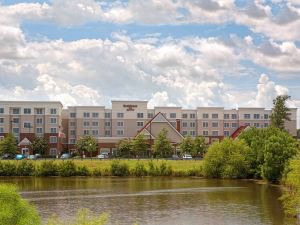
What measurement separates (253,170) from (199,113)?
63.6 meters

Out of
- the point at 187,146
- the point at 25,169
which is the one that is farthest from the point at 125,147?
the point at 25,169

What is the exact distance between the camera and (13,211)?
82.6 ft

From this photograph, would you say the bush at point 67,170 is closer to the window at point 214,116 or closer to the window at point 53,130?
the window at point 53,130

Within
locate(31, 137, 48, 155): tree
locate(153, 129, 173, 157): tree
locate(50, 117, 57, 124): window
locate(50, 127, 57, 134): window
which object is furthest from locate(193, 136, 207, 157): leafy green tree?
locate(50, 117, 57, 124): window

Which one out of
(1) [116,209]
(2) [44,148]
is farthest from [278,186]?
(2) [44,148]

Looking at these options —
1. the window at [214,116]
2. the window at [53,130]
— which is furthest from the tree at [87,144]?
the window at [214,116]

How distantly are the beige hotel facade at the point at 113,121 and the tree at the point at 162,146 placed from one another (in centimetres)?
775

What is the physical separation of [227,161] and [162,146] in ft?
116

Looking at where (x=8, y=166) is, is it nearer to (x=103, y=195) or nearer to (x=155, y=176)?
(x=155, y=176)

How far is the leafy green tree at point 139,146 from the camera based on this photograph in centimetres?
12469

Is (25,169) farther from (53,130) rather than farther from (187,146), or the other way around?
(187,146)

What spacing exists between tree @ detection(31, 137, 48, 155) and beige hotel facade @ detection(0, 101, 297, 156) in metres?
2.47

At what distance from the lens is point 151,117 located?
14575cm

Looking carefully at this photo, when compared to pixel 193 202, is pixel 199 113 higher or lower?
higher
